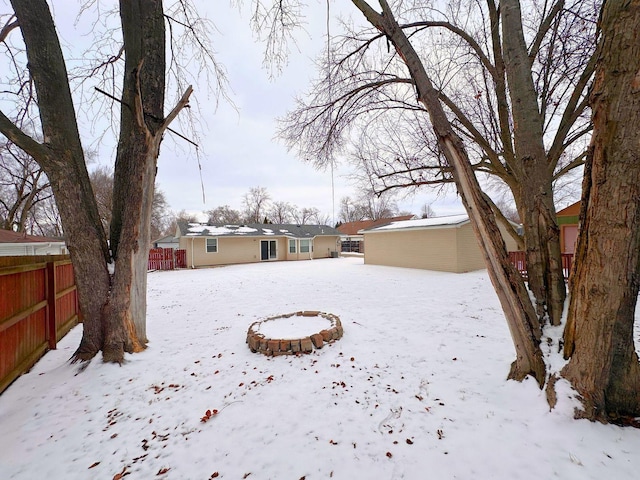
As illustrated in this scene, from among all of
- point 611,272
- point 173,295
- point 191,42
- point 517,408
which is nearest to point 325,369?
point 517,408

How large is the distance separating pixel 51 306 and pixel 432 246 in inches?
497

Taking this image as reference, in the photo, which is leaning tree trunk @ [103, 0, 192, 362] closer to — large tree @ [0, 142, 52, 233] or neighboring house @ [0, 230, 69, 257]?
large tree @ [0, 142, 52, 233]

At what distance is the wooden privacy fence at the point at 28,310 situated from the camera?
272 cm

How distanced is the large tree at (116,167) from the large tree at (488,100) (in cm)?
257

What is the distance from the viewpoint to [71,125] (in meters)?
3.31

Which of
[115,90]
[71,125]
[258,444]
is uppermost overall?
[115,90]

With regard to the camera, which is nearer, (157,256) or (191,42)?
(191,42)

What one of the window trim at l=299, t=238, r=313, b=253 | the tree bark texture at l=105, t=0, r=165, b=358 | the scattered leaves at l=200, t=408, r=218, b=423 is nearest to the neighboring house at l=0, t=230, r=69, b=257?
the tree bark texture at l=105, t=0, r=165, b=358

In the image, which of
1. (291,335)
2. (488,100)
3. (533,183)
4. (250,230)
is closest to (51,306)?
(291,335)

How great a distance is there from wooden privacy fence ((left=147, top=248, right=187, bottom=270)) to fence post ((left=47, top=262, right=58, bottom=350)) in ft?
41.5

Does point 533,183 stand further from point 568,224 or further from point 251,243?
point 251,243

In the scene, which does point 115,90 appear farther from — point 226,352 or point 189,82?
point 226,352

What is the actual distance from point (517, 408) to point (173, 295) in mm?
8562

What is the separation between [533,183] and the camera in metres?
2.54
